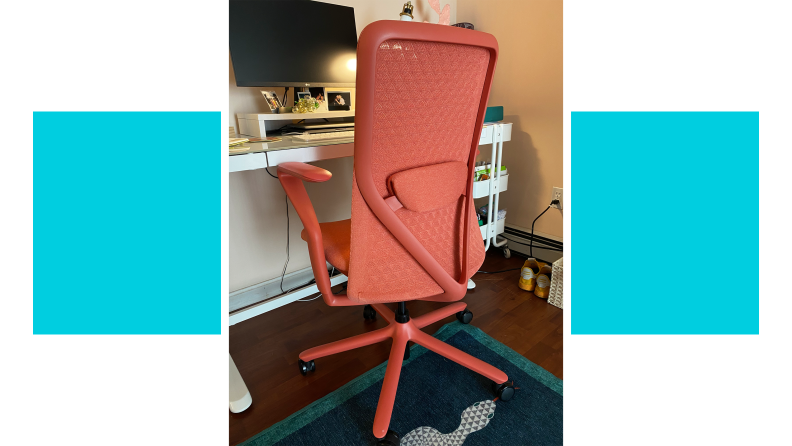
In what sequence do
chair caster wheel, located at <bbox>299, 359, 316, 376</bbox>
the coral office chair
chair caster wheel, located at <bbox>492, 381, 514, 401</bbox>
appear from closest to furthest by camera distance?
1. the coral office chair
2. chair caster wheel, located at <bbox>492, 381, 514, 401</bbox>
3. chair caster wheel, located at <bbox>299, 359, 316, 376</bbox>

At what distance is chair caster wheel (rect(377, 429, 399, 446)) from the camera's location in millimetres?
1052

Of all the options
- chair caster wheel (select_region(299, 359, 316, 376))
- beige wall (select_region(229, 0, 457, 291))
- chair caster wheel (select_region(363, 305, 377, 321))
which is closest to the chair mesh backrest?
chair caster wheel (select_region(299, 359, 316, 376))

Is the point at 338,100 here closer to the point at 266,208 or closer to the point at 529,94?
the point at 266,208

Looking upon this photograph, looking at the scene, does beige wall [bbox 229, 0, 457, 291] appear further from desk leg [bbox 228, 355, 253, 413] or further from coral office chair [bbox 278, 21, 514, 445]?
coral office chair [bbox 278, 21, 514, 445]

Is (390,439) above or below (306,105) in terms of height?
below

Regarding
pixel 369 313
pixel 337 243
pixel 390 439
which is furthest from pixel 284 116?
pixel 390 439

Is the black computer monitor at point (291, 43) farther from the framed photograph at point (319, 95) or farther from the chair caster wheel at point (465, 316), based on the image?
the chair caster wheel at point (465, 316)

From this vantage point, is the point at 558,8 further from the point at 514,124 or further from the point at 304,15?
the point at 304,15

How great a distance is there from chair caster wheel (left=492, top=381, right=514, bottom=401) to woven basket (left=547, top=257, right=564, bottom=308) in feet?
2.19

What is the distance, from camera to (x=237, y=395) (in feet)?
3.99

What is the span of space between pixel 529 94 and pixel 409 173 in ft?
4.81

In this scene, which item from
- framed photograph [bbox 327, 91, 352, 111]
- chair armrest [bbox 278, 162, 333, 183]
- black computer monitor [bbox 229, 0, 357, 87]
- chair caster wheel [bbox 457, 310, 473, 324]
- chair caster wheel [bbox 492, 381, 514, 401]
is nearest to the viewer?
chair armrest [bbox 278, 162, 333, 183]

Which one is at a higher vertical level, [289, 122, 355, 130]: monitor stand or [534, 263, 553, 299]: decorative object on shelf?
[289, 122, 355, 130]: monitor stand

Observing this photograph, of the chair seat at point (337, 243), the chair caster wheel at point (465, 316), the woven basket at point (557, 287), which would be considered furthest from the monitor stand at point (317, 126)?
the woven basket at point (557, 287)
